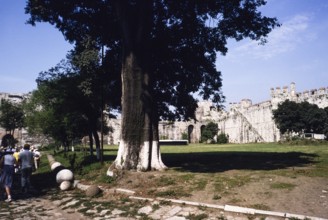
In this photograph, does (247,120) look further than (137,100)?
Yes

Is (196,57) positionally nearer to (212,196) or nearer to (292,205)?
(212,196)

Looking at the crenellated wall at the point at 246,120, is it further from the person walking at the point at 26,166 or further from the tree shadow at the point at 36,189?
the person walking at the point at 26,166

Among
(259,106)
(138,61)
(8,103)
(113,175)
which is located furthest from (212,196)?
(8,103)

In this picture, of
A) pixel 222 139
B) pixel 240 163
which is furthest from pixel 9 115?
pixel 240 163

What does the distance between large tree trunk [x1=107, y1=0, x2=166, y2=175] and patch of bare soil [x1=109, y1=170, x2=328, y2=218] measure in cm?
95

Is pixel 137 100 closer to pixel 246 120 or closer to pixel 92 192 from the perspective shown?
pixel 92 192

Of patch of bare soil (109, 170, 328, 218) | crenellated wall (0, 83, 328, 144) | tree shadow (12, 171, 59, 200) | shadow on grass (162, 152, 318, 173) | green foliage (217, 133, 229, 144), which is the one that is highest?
crenellated wall (0, 83, 328, 144)

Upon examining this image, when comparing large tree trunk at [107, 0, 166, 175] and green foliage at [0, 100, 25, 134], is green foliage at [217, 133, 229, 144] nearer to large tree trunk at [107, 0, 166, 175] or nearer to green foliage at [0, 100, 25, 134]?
green foliage at [0, 100, 25, 134]

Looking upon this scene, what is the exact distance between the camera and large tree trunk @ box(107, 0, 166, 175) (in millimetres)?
13562

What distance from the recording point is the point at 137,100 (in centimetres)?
1384

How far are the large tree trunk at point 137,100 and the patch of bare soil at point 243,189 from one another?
0.95m

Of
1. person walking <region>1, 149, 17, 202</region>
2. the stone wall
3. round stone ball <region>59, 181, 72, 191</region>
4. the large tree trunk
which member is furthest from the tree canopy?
the stone wall

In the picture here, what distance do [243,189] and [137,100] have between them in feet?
19.9

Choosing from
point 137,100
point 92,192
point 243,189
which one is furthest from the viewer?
point 137,100
